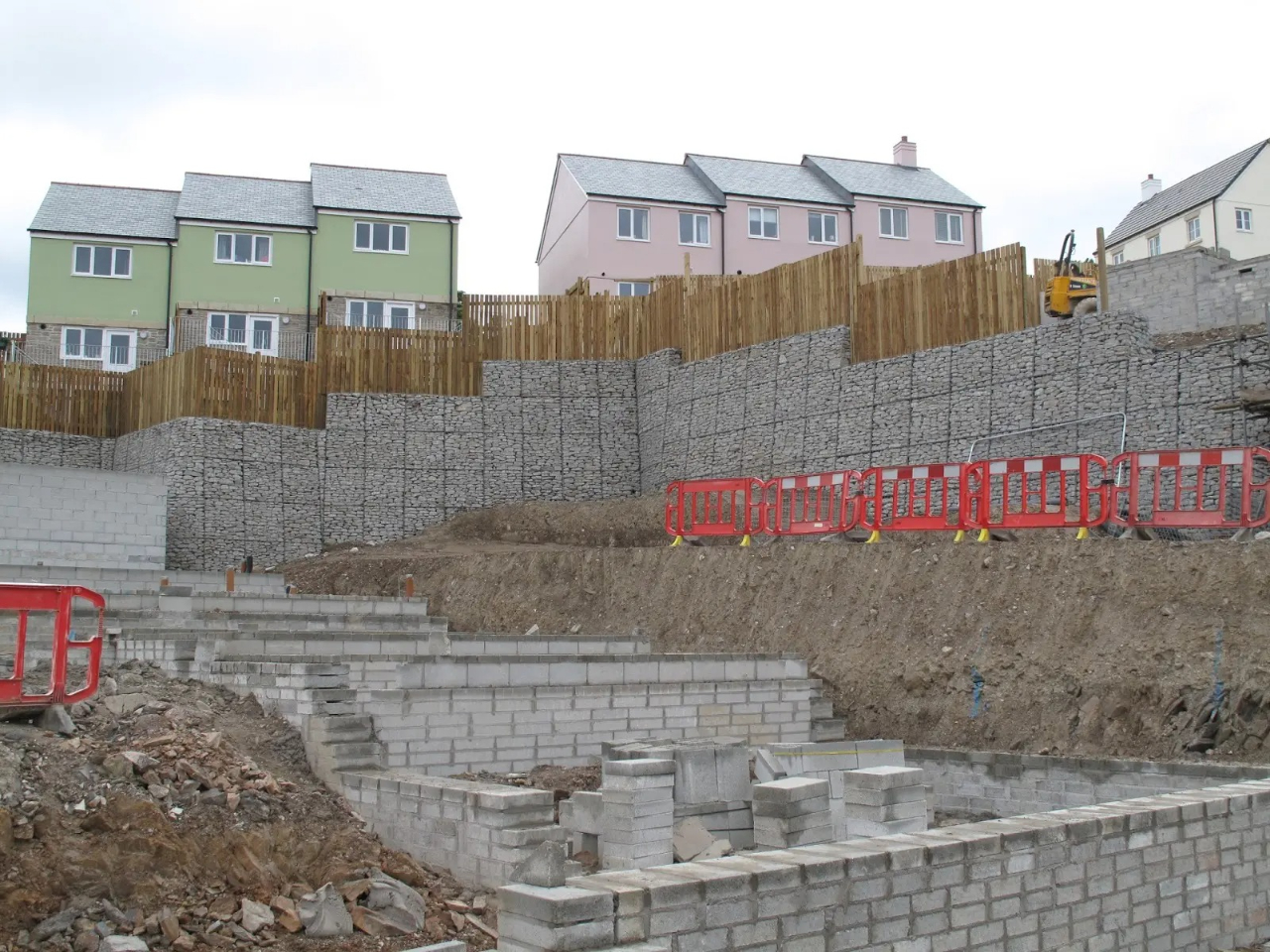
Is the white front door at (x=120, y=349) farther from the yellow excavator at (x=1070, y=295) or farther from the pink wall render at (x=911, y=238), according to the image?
the yellow excavator at (x=1070, y=295)

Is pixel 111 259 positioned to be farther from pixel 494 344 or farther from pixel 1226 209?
pixel 1226 209

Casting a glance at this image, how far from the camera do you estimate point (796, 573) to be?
1689 cm

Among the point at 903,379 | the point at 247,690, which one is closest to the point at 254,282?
the point at 903,379

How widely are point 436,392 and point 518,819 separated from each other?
1748 cm

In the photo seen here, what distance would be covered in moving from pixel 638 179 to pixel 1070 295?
60.0ft

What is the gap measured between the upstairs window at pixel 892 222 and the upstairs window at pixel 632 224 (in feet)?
23.0

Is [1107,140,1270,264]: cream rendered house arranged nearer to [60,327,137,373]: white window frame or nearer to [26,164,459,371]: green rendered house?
[26,164,459,371]: green rendered house

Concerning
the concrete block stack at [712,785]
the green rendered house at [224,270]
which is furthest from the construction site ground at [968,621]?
the green rendered house at [224,270]

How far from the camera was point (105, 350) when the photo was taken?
1220 inches

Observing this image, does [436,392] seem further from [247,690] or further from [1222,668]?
[1222,668]

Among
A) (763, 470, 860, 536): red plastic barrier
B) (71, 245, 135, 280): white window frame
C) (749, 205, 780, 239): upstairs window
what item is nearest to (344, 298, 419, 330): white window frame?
(71, 245, 135, 280): white window frame

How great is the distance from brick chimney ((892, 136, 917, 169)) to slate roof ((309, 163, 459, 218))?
14.2 m

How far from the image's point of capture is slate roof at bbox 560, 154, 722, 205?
33812mm

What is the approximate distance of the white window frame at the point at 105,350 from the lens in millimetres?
30500
